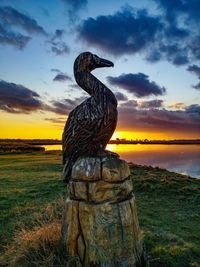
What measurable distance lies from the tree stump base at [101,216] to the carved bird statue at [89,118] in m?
0.31

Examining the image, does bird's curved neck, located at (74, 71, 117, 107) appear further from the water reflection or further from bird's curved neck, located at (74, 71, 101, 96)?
the water reflection

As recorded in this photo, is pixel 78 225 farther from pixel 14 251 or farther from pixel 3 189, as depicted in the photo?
pixel 3 189

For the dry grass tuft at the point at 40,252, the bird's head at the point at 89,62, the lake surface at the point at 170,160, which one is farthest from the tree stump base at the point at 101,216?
the lake surface at the point at 170,160

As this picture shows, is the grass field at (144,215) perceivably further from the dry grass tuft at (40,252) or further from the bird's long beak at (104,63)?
the bird's long beak at (104,63)

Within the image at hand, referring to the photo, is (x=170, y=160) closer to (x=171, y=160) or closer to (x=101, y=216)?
(x=171, y=160)

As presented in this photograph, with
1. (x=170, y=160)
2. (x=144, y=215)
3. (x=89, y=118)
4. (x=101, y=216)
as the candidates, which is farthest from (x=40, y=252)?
(x=170, y=160)

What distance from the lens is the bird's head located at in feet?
18.4

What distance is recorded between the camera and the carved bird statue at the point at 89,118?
5.18m

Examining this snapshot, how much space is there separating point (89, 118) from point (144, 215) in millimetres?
5937

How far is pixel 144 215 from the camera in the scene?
9.90m

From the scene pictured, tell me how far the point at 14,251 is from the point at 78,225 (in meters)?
1.57

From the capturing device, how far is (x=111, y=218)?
16.4ft

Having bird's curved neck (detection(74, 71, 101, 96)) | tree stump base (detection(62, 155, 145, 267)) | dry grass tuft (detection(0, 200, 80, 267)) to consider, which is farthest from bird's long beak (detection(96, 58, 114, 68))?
dry grass tuft (detection(0, 200, 80, 267))

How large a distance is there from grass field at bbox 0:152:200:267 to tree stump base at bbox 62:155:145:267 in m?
0.58
